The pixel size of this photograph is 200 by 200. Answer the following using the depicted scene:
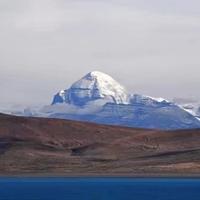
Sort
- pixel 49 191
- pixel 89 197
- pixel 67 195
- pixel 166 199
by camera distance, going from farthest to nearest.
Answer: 1. pixel 49 191
2. pixel 67 195
3. pixel 89 197
4. pixel 166 199

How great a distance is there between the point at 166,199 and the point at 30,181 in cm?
7436

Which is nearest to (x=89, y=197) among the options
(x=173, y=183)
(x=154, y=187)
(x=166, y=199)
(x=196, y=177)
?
(x=166, y=199)

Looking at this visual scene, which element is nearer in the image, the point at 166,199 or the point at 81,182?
the point at 166,199

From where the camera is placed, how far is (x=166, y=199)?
128 m

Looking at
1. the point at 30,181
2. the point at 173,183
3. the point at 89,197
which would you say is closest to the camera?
the point at 89,197

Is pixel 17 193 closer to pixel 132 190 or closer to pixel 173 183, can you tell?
pixel 132 190

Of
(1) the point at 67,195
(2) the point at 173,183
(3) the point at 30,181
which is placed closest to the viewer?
(1) the point at 67,195

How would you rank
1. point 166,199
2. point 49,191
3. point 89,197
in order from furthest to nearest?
point 49,191, point 89,197, point 166,199

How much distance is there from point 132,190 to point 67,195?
1599 centimetres

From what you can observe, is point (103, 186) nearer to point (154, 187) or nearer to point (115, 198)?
point (154, 187)

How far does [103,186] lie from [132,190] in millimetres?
13770

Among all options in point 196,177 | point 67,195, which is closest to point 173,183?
point 196,177

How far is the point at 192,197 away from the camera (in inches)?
5197

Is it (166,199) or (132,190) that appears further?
(132,190)
